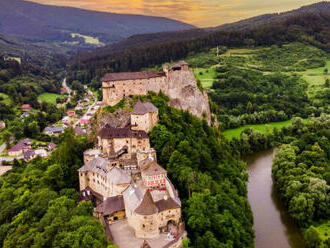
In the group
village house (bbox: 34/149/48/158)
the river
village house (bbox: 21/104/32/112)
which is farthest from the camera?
village house (bbox: 21/104/32/112)

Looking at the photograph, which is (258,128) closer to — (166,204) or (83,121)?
(83,121)

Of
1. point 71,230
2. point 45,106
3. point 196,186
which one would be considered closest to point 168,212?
point 196,186

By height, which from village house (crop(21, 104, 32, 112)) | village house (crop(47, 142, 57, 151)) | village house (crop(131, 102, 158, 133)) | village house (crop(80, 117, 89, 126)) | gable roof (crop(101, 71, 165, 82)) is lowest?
village house (crop(80, 117, 89, 126))

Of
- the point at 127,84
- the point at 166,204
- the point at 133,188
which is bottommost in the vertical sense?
the point at 166,204

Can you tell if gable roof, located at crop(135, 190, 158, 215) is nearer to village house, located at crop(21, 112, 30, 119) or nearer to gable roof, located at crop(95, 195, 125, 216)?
gable roof, located at crop(95, 195, 125, 216)

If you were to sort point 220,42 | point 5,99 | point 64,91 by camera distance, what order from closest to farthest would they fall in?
point 5,99 < point 64,91 < point 220,42

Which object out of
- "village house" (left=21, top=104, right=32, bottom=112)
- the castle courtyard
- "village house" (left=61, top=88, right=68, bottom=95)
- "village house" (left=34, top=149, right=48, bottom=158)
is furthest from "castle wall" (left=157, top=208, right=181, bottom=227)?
"village house" (left=61, top=88, right=68, bottom=95)

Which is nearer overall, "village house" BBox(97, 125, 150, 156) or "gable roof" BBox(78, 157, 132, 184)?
"gable roof" BBox(78, 157, 132, 184)

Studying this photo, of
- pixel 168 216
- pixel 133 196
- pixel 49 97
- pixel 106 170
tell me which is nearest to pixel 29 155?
pixel 106 170
